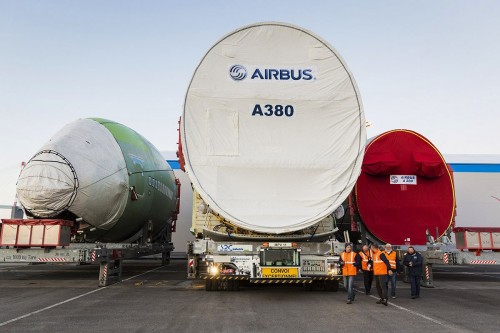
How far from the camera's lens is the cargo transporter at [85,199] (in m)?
9.66

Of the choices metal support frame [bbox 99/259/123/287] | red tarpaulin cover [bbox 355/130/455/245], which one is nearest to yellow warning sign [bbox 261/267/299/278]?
red tarpaulin cover [bbox 355/130/455/245]

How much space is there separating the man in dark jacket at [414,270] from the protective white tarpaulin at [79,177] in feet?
25.9

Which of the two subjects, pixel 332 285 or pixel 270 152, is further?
pixel 332 285

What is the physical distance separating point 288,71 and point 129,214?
6.61 m

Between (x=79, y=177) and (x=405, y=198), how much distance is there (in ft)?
30.6

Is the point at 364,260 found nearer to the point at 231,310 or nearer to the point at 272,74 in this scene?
the point at 231,310

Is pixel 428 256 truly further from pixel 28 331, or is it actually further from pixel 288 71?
pixel 28 331

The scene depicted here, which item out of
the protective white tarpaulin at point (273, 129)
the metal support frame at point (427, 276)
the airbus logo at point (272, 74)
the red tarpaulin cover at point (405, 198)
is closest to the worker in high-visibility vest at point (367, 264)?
the protective white tarpaulin at point (273, 129)

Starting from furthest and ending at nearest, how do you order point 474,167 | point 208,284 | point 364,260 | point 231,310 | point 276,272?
point 474,167, point 208,284, point 364,260, point 276,272, point 231,310

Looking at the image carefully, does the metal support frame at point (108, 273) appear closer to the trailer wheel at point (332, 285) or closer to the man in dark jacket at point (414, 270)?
the trailer wheel at point (332, 285)

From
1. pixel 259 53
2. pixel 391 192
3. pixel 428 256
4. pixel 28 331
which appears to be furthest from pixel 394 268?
pixel 28 331

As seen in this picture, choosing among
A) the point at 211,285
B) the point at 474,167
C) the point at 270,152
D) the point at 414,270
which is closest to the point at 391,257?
the point at 414,270

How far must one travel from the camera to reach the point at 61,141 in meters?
10.3

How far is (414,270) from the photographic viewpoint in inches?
379
